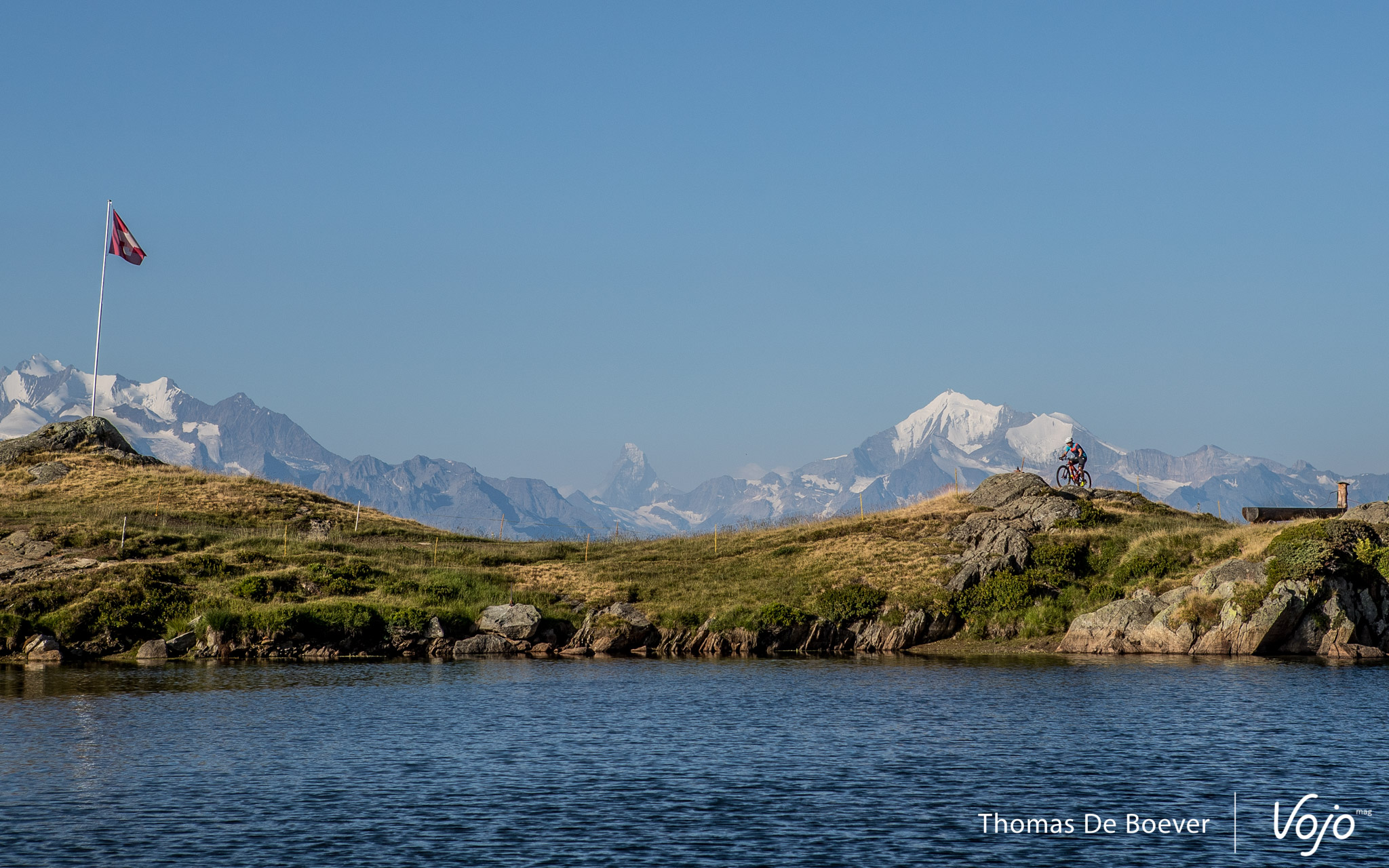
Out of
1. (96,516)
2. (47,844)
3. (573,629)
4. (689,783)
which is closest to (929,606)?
(573,629)

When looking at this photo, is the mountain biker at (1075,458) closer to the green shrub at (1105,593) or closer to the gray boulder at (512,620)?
the green shrub at (1105,593)

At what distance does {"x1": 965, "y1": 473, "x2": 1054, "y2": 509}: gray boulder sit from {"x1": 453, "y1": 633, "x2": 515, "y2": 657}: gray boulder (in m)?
39.0

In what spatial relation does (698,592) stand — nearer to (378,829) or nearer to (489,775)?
(489,775)

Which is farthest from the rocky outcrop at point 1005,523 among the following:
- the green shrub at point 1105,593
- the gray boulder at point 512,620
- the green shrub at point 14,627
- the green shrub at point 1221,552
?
the green shrub at point 14,627

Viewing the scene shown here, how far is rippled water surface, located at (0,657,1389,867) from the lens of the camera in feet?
81.8

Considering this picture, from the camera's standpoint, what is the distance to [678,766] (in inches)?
1310

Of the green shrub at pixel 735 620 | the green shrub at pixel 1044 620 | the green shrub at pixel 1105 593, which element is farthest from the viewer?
the green shrub at pixel 1105 593

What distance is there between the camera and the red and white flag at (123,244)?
93500mm

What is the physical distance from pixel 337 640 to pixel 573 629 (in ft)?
44.6

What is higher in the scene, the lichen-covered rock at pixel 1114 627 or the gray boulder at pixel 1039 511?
the gray boulder at pixel 1039 511

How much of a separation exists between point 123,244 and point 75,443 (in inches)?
932

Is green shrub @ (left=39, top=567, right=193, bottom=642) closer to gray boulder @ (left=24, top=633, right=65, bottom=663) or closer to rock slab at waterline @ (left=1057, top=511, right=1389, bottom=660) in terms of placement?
gray boulder @ (left=24, top=633, right=65, bottom=663)

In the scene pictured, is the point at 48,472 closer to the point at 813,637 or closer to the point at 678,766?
the point at 813,637

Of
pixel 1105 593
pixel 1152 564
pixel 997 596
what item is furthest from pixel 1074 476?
pixel 997 596
